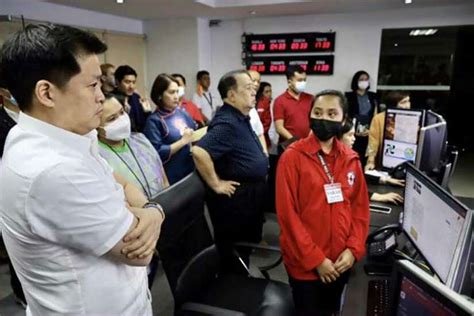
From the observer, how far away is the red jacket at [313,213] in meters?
1.59

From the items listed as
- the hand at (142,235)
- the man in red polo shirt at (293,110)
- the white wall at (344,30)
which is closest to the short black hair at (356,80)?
the white wall at (344,30)

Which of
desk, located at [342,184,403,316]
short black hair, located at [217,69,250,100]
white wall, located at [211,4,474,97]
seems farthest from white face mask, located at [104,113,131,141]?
white wall, located at [211,4,474,97]

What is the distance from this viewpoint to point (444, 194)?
1.12 m

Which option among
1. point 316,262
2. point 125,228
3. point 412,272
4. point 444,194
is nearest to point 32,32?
point 125,228

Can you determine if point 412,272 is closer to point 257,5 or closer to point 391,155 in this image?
point 391,155

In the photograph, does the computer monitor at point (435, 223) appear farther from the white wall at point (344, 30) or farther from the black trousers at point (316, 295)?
the white wall at point (344, 30)

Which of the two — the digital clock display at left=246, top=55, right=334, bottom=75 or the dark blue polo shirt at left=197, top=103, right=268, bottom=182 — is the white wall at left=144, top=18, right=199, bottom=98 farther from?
the dark blue polo shirt at left=197, top=103, right=268, bottom=182

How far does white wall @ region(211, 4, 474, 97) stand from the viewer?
Result: 5203 mm

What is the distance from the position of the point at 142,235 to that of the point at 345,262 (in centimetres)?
103

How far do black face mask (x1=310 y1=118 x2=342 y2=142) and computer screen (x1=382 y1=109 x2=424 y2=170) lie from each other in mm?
1171

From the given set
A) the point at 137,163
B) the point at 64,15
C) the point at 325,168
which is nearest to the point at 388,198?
the point at 325,168

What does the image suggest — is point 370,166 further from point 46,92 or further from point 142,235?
point 46,92

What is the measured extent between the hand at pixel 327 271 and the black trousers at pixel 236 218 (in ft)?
1.57

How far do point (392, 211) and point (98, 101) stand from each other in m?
1.92
